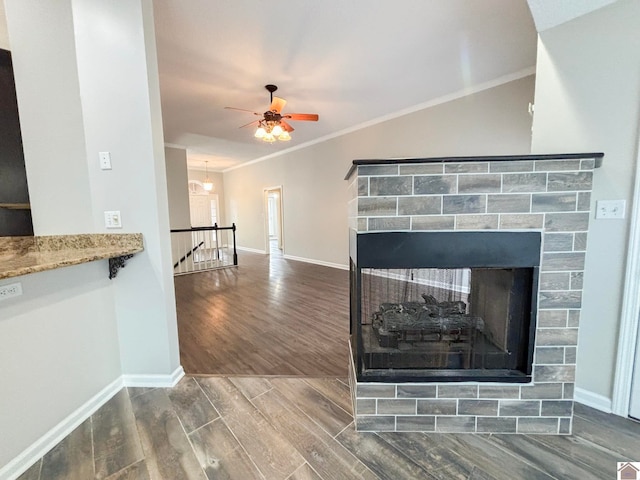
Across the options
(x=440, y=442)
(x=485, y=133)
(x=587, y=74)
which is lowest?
(x=440, y=442)

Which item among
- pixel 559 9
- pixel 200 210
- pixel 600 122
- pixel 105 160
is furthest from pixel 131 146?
pixel 200 210

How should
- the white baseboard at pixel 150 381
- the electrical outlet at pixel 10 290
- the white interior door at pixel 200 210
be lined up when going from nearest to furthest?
the electrical outlet at pixel 10 290 < the white baseboard at pixel 150 381 < the white interior door at pixel 200 210

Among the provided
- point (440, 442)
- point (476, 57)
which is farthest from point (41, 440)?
point (476, 57)

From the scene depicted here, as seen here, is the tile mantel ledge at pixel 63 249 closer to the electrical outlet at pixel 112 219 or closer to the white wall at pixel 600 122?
the electrical outlet at pixel 112 219

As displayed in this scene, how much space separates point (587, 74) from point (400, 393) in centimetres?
208

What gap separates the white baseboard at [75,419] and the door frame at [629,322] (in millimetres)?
2744

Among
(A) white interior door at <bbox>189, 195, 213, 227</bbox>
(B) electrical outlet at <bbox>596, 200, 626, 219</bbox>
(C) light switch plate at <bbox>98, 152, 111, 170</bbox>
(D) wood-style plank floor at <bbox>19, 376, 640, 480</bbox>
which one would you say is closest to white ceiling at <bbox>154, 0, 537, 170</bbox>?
(C) light switch plate at <bbox>98, 152, 111, 170</bbox>

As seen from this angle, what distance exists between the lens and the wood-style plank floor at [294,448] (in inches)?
46.6

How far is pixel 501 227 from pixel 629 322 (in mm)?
971

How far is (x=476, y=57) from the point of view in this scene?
108 inches

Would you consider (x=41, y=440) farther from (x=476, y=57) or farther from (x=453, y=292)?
(x=476, y=57)

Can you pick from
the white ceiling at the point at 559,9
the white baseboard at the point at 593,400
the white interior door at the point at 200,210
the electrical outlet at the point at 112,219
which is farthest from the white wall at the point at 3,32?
the white interior door at the point at 200,210

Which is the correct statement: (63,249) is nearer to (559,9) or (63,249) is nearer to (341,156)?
(559,9)

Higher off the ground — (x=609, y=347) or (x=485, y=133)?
(x=485, y=133)
